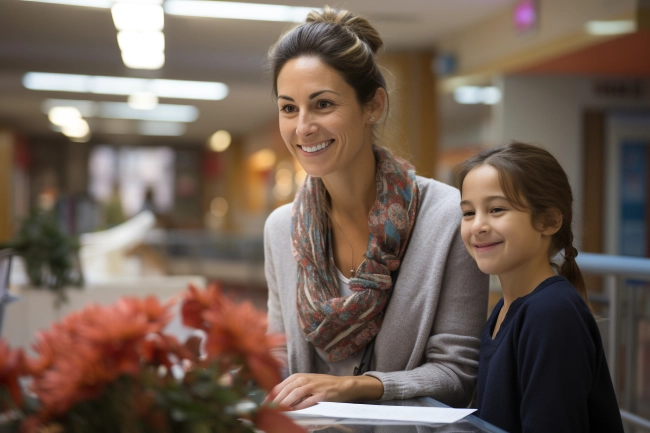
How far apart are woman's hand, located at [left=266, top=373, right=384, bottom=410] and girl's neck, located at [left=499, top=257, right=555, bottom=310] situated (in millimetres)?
306

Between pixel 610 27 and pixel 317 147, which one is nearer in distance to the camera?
pixel 317 147

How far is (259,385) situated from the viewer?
2.08 feet

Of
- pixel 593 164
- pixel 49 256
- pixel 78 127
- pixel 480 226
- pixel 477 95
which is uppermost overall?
pixel 78 127

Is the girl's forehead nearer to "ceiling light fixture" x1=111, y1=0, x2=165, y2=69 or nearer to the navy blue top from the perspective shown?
the navy blue top

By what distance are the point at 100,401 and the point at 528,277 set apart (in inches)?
35.4

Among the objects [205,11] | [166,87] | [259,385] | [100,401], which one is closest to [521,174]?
[259,385]

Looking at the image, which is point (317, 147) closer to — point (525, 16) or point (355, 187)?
point (355, 187)

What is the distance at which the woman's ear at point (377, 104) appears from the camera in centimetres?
166

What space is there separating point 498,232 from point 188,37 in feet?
23.8

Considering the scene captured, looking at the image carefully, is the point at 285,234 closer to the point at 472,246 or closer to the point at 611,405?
the point at 472,246

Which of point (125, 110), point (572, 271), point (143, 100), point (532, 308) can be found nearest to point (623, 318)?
point (572, 271)

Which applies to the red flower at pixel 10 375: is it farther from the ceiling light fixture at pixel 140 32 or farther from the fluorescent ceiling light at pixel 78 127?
the fluorescent ceiling light at pixel 78 127

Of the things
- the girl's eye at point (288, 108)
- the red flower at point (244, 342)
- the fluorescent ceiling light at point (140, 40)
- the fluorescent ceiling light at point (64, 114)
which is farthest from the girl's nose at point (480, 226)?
the fluorescent ceiling light at point (64, 114)

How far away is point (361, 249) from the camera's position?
5.40ft
